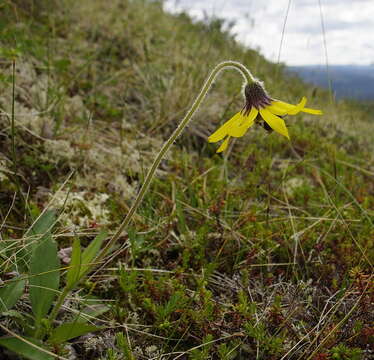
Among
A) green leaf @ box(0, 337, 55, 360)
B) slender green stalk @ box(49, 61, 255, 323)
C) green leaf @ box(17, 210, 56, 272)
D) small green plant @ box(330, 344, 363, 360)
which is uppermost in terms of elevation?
slender green stalk @ box(49, 61, 255, 323)

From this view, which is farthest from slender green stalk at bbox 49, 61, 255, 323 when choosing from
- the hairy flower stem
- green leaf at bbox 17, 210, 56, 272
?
green leaf at bbox 17, 210, 56, 272

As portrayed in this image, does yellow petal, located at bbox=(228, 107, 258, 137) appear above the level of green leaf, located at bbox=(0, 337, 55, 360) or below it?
above

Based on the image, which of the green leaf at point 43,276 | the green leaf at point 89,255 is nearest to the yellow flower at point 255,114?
the green leaf at point 89,255

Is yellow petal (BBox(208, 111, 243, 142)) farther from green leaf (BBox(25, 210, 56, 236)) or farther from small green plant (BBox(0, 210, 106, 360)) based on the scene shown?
green leaf (BBox(25, 210, 56, 236))

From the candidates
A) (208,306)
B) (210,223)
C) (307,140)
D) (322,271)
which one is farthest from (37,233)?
(307,140)

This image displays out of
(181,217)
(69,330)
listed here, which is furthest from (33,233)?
(181,217)

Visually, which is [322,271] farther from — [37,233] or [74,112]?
[74,112]

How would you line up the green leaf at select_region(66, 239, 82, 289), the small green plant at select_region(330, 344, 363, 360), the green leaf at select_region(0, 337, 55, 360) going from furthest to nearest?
the small green plant at select_region(330, 344, 363, 360) → the green leaf at select_region(66, 239, 82, 289) → the green leaf at select_region(0, 337, 55, 360)
